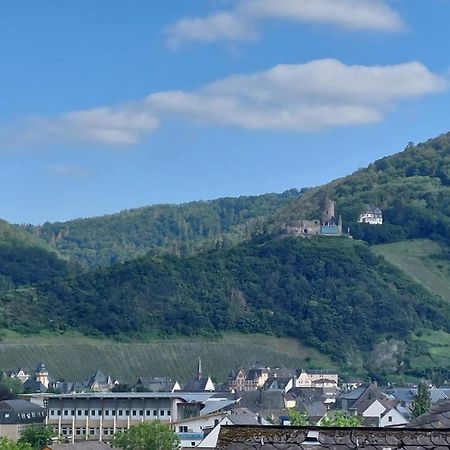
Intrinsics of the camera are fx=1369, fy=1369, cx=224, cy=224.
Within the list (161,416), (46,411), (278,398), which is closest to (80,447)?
(161,416)

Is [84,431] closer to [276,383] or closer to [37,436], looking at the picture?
[37,436]

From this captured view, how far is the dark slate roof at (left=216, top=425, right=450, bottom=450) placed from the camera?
36.0ft

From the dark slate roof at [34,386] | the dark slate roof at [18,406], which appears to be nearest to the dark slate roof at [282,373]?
the dark slate roof at [34,386]

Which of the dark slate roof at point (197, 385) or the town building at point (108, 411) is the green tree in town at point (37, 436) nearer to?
the town building at point (108, 411)

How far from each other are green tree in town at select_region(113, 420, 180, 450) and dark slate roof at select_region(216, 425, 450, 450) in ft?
194

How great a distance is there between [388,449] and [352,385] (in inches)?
6494

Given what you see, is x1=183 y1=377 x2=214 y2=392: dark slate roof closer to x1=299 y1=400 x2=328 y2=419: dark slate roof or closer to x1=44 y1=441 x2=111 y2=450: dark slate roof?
x1=299 y1=400 x2=328 y2=419: dark slate roof

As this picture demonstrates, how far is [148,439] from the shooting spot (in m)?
71.1

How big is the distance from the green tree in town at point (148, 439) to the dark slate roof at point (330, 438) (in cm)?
5927

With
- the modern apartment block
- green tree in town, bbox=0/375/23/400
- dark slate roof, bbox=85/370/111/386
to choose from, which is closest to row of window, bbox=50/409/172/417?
the modern apartment block

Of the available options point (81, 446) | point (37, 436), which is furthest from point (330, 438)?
point (37, 436)

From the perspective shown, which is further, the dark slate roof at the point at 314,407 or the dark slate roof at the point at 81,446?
the dark slate roof at the point at 314,407

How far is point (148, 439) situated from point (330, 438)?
60.8 meters

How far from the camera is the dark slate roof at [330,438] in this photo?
36.0ft
